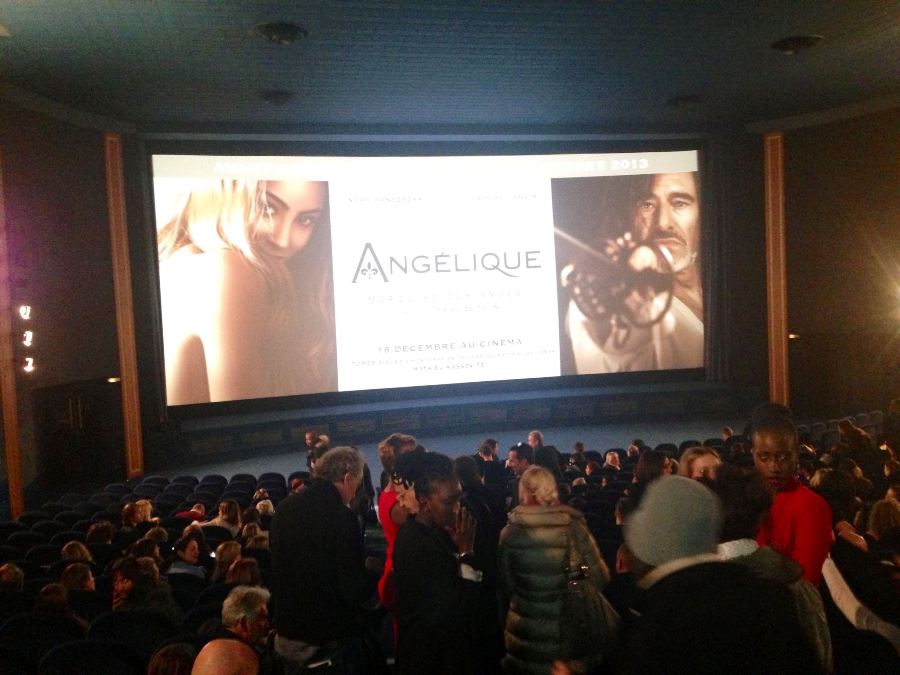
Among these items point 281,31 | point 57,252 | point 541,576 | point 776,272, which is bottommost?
point 541,576

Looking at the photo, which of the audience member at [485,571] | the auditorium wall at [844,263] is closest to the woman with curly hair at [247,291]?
the auditorium wall at [844,263]

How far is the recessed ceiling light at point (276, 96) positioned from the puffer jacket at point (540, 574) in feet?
32.5

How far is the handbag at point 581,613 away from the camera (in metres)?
3.07

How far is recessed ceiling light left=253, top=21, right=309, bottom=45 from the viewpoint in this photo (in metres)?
8.78

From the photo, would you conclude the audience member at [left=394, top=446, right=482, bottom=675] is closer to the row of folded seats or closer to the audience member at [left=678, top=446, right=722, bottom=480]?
the row of folded seats

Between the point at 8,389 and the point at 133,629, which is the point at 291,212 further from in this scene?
the point at 133,629

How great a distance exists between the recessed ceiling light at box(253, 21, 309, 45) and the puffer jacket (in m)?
7.31

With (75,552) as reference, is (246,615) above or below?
above

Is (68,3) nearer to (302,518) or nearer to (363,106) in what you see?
(363,106)

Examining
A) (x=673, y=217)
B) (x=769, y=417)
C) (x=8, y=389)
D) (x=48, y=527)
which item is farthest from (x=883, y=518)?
(x=673, y=217)

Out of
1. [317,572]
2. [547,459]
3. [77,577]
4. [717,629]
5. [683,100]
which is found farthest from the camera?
[683,100]

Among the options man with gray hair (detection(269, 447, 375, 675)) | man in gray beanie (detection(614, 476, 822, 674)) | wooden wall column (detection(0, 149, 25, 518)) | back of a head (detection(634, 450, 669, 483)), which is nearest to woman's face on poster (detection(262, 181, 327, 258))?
wooden wall column (detection(0, 149, 25, 518))

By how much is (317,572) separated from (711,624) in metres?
1.76

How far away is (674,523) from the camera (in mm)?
1865
